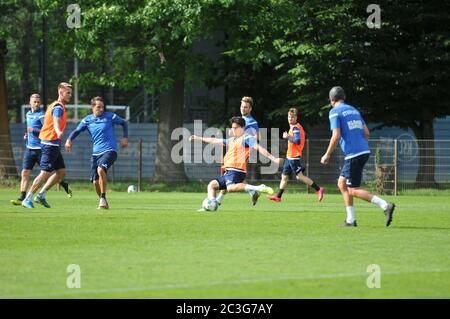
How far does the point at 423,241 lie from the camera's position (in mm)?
14586

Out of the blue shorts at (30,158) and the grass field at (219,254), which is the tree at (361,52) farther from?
the grass field at (219,254)

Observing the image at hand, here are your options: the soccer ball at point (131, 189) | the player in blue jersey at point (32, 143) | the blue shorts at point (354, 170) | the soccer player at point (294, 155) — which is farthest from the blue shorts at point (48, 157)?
the soccer ball at point (131, 189)

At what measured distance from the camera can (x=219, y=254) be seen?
41.8ft

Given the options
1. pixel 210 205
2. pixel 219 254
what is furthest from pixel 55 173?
pixel 219 254

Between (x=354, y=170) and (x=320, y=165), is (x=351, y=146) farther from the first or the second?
(x=320, y=165)

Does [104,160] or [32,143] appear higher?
[32,143]

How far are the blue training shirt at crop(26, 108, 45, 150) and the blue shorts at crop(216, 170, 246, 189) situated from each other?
501 centimetres

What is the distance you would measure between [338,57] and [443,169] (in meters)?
5.57

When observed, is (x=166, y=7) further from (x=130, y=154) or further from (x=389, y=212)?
(x=389, y=212)

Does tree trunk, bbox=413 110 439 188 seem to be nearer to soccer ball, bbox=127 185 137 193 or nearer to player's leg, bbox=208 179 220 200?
soccer ball, bbox=127 185 137 193

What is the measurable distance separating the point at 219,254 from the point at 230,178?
688 cm

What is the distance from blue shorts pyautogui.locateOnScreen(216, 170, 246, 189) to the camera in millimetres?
19531

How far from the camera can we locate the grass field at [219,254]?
32.8 ft
